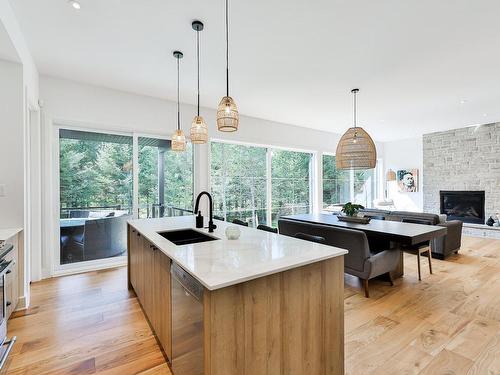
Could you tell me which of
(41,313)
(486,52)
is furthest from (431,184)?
(41,313)

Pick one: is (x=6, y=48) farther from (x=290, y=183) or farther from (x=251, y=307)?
(x=290, y=183)

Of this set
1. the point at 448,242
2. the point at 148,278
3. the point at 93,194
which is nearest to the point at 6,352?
the point at 148,278

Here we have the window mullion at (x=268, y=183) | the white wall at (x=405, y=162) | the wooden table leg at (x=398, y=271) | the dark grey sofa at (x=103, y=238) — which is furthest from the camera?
the white wall at (x=405, y=162)

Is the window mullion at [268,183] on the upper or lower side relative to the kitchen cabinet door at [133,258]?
→ upper

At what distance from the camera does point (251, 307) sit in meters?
1.28

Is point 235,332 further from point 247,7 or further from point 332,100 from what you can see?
point 332,100

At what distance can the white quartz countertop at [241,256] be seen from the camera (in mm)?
1230

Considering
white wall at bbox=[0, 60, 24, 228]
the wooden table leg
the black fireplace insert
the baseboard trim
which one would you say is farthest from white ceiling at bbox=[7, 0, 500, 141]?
the black fireplace insert

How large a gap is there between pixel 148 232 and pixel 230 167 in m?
3.26

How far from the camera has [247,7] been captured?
7.11ft

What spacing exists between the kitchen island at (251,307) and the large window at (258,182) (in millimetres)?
3415

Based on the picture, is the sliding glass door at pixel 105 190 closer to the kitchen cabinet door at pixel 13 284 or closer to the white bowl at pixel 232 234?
the kitchen cabinet door at pixel 13 284

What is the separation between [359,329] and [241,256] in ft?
5.11

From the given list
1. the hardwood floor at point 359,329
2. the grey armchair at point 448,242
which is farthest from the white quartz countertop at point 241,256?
the grey armchair at point 448,242
